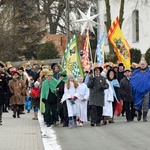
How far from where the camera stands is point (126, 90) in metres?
21.2

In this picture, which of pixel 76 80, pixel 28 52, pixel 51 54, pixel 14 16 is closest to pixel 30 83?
pixel 76 80

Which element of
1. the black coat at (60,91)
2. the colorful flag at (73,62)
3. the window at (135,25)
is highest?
the window at (135,25)

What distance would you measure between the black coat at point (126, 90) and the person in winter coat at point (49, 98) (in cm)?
227

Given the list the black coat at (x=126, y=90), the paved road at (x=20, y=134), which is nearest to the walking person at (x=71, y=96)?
the paved road at (x=20, y=134)

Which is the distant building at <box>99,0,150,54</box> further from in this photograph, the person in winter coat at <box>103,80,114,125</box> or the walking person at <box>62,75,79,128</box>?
the walking person at <box>62,75,79,128</box>

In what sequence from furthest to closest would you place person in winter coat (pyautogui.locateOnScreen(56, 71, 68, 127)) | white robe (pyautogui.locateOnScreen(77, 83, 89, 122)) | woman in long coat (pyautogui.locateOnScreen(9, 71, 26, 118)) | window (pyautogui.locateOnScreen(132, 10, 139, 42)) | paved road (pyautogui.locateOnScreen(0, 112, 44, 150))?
1. window (pyautogui.locateOnScreen(132, 10, 139, 42))
2. woman in long coat (pyautogui.locateOnScreen(9, 71, 26, 118))
3. white robe (pyautogui.locateOnScreen(77, 83, 89, 122))
4. person in winter coat (pyautogui.locateOnScreen(56, 71, 68, 127))
5. paved road (pyautogui.locateOnScreen(0, 112, 44, 150))

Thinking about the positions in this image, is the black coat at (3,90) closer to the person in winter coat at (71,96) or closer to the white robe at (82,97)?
the person in winter coat at (71,96)

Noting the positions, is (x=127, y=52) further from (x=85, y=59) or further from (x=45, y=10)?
(x=45, y=10)

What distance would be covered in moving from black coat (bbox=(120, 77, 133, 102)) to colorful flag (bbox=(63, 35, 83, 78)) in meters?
1.41

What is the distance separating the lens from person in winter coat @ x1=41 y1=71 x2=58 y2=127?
1984 centimetres

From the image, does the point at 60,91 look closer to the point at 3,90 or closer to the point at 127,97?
the point at 3,90

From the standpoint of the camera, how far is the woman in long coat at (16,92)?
2360 centimetres

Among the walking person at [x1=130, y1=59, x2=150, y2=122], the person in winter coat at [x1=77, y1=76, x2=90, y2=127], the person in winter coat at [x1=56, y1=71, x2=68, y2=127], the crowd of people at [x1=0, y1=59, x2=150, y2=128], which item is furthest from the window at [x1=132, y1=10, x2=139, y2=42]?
the person in winter coat at [x1=56, y1=71, x2=68, y2=127]

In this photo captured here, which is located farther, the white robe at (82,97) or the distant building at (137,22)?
the distant building at (137,22)
